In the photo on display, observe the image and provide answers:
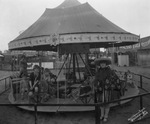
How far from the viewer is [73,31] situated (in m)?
4.13

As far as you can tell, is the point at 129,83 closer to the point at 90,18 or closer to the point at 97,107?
the point at 90,18

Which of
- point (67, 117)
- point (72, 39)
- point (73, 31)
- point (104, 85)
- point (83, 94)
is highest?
point (73, 31)

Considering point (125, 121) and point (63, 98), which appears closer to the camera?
point (125, 121)

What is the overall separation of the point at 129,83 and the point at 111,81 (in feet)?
12.4

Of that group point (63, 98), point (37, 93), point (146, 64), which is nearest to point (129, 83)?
point (63, 98)

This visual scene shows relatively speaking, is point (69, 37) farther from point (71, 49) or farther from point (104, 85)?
point (71, 49)

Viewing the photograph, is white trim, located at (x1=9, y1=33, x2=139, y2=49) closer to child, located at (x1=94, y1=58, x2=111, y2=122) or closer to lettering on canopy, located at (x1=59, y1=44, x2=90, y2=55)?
child, located at (x1=94, y1=58, x2=111, y2=122)

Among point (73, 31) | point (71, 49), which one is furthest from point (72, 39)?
point (71, 49)

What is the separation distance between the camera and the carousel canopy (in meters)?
4.00

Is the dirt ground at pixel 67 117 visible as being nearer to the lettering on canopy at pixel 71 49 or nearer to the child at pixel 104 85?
the child at pixel 104 85

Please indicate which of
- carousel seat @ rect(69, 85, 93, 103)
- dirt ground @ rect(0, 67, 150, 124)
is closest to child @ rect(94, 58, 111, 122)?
dirt ground @ rect(0, 67, 150, 124)

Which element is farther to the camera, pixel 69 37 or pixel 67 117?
pixel 67 117

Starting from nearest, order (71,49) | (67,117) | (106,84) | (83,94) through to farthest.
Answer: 1. (106,84)
2. (67,117)
3. (83,94)
4. (71,49)

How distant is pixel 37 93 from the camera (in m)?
4.75
